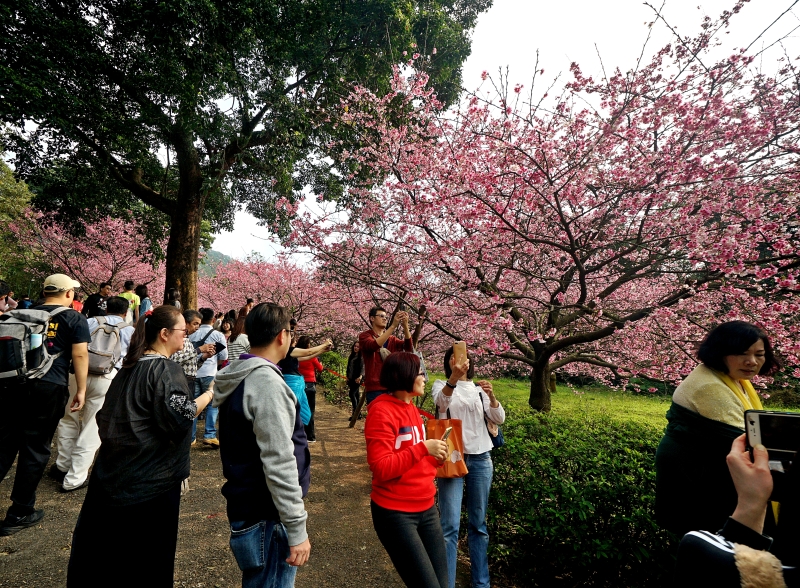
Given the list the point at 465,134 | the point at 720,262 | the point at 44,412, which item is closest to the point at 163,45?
the point at 465,134

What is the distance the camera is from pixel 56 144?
9.22 metres

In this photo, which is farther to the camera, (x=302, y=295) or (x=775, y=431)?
(x=302, y=295)

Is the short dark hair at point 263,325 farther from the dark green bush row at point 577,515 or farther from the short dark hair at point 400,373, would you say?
the dark green bush row at point 577,515

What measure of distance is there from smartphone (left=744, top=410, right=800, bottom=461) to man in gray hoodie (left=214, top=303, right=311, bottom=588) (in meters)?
1.66

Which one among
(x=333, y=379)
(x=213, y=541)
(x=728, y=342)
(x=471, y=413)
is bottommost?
(x=213, y=541)

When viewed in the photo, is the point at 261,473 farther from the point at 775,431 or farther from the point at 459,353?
the point at 775,431

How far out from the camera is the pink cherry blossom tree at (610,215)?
410 centimetres

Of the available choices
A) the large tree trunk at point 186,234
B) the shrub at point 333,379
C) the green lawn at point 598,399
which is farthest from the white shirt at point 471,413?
the green lawn at point 598,399

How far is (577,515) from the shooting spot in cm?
272

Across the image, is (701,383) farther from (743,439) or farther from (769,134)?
(769,134)

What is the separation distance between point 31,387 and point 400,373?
3.18 m

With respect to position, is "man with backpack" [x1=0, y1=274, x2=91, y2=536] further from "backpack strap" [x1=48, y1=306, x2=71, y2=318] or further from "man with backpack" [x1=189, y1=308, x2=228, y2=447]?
"man with backpack" [x1=189, y1=308, x2=228, y2=447]

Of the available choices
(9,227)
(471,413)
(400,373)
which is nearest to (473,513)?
(471,413)

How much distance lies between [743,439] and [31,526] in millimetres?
4961
